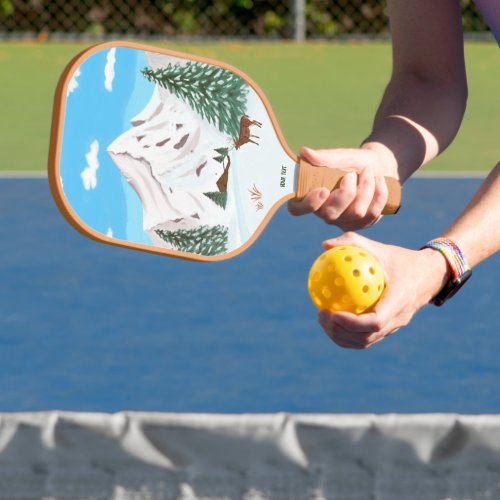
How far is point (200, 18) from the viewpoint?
13.1 metres

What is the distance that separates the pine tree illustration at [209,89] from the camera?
2605mm

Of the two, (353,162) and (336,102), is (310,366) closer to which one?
(353,162)

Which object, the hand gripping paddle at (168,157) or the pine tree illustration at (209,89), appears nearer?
the hand gripping paddle at (168,157)

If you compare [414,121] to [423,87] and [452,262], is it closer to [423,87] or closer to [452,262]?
[423,87]

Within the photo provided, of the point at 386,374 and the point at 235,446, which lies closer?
the point at 235,446

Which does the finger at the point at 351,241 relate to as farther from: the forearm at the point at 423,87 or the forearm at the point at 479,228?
the forearm at the point at 423,87

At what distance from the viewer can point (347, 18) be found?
13.2 metres

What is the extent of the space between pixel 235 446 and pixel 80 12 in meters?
11.0

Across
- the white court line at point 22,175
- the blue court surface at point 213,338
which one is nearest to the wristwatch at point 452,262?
the blue court surface at point 213,338

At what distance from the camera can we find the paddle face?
237 centimetres

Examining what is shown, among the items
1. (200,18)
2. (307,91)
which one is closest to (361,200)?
(307,91)

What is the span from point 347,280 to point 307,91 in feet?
25.8

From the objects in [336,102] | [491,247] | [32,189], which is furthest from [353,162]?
[336,102]

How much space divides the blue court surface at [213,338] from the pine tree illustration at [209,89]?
5.09 feet
